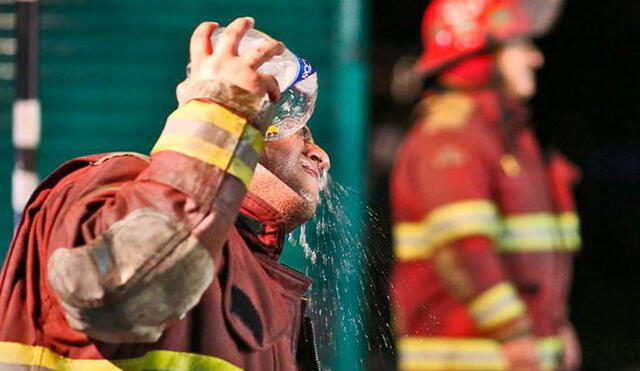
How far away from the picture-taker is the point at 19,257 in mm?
1902

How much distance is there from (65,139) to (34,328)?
3889mm

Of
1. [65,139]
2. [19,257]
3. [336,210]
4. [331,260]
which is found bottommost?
[65,139]

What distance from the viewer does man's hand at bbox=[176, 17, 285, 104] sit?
5.76 feet

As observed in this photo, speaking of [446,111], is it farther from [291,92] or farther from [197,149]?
[197,149]

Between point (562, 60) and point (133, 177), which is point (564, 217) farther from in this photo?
point (133, 177)

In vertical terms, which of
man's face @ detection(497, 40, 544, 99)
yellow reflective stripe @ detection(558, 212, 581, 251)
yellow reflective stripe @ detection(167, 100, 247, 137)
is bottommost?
yellow reflective stripe @ detection(558, 212, 581, 251)

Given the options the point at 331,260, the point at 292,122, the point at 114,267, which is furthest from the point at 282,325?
the point at 331,260

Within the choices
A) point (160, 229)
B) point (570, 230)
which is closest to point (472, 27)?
point (570, 230)

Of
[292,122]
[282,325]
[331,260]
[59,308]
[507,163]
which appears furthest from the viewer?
[507,163]

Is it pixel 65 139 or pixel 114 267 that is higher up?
pixel 114 267

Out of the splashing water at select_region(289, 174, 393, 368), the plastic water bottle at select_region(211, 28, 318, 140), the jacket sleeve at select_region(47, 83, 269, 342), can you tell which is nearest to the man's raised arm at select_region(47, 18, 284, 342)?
the jacket sleeve at select_region(47, 83, 269, 342)

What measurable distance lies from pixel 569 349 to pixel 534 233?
1.94 feet

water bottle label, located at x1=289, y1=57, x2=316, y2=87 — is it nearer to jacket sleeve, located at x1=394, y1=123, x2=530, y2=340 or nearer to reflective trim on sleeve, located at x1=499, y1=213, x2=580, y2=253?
jacket sleeve, located at x1=394, y1=123, x2=530, y2=340

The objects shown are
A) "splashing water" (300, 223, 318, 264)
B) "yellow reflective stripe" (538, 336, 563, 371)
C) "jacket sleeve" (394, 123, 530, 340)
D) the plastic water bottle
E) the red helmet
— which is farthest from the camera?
the red helmet
